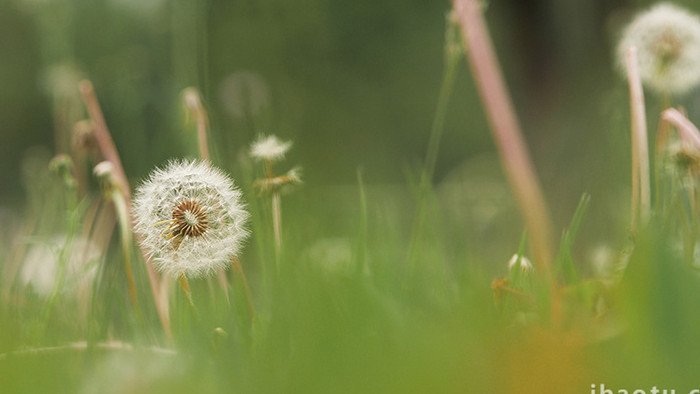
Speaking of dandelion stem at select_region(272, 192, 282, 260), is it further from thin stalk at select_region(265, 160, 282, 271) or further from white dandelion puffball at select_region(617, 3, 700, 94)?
white dandelion puffball at select_region(617, 3, 700, 94)

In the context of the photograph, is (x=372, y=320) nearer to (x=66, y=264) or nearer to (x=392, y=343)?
(x=392, y=343)

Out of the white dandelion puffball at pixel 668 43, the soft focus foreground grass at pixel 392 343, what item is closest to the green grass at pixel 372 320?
the soft focus foreground grass at pixel 392 343

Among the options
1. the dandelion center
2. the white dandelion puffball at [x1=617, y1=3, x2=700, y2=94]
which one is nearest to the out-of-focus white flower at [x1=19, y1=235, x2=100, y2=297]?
the dandelion center

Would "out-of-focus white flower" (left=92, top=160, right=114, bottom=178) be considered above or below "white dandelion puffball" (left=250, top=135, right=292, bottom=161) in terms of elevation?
below

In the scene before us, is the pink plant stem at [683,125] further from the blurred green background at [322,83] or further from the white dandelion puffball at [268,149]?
the white dandelion puffball at [268,149]

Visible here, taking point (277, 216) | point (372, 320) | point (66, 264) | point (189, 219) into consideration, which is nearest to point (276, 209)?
point (277, 216)
